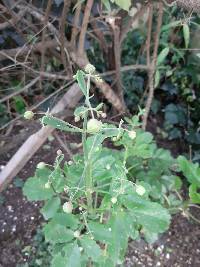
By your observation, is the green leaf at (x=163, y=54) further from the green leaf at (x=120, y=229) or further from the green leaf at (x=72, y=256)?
the green leaf at (x=72, y=256)

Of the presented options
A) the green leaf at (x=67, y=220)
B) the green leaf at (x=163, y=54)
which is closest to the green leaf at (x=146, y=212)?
the green leaf at (x=67, y=220)

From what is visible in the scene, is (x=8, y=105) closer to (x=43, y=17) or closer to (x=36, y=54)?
(x=36, y=54)

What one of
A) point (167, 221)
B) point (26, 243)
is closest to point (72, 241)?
point (167, 221)

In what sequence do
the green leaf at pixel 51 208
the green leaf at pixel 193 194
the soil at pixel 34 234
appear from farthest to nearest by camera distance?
the soil at pixel 34 234
the green leaf at pixel 193 194
the green leaf at pixel 51 208

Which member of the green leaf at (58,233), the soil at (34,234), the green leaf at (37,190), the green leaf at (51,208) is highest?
the green leaf at (37,190)

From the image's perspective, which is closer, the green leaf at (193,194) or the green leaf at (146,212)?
the green leaf at (146,212)

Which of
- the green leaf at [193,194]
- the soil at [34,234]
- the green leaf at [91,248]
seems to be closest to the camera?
the green leaf at [91,248]
